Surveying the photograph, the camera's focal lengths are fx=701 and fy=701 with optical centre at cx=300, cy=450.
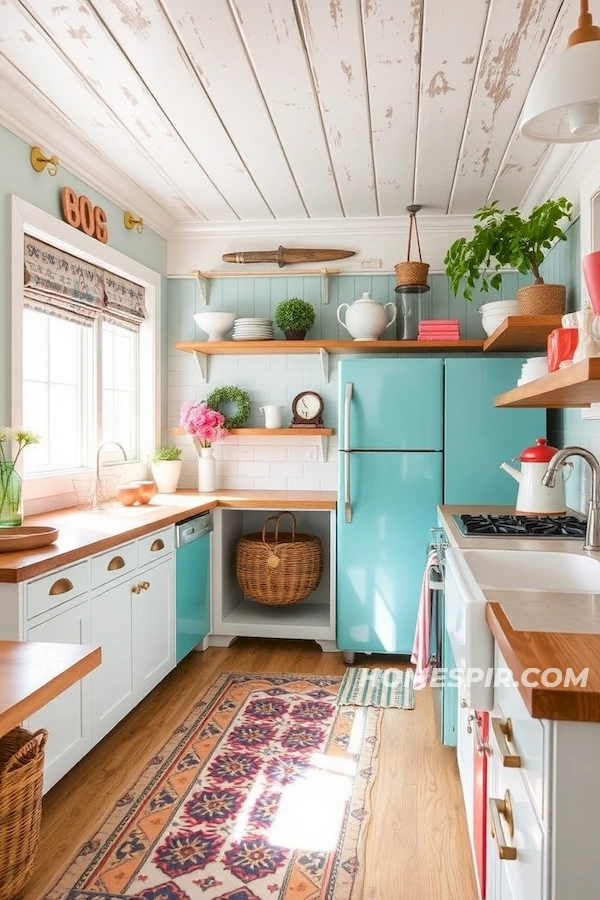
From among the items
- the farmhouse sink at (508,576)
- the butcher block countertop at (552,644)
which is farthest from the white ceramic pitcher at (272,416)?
the butcher block countertop at (552,644)

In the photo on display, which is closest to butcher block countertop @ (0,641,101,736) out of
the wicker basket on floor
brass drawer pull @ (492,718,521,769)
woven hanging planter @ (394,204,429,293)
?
the wicker basket on floor

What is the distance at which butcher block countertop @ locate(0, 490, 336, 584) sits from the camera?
7.05ft

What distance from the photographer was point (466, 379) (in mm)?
3668

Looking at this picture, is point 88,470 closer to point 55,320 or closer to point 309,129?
point 55,320

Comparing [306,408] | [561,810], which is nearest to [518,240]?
[306,408]

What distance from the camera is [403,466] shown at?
3713 millimetres

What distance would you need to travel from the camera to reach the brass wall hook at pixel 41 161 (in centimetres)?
291

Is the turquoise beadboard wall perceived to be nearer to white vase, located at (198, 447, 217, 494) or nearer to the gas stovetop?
white vase, located at (198, 447, 217, 494)

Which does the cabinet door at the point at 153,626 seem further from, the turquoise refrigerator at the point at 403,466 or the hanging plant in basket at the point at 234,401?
the hanging plant in basket at the point at 234,401

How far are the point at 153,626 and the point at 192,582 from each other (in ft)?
1.77

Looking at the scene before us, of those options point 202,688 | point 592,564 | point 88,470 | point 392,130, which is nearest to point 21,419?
point 88,470

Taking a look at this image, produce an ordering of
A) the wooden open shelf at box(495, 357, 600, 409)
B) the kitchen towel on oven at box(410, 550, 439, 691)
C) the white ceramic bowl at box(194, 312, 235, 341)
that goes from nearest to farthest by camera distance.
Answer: the wooden open shelf at box(495, 357, 600, 409) < the kitchen towel on oven at box(410, 550, 439, 691) < the white ceramic bowl at box(194, 312, 235, 341)

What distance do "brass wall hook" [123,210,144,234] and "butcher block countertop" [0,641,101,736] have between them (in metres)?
2.85

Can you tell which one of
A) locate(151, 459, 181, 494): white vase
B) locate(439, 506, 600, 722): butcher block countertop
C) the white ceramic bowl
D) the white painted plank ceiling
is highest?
the white painted plank ceiling
